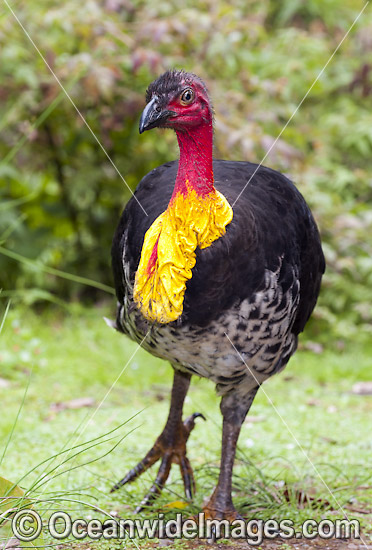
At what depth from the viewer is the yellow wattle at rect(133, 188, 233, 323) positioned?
245 centimetres

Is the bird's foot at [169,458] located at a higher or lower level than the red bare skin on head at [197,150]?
lower

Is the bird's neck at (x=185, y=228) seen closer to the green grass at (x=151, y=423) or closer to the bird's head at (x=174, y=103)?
the bird's head at (x=174, y=103)

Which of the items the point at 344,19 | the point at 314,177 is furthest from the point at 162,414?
the point at 344,19

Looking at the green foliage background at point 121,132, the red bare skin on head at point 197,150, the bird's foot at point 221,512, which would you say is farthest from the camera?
the green foliage background at point 121,132

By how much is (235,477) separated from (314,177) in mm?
3225

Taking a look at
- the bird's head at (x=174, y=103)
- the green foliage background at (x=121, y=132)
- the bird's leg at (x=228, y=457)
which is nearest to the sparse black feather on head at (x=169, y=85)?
the bird's head at (x=174, y=103)

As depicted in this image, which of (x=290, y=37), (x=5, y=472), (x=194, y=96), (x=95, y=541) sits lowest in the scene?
(x=95, y=541)

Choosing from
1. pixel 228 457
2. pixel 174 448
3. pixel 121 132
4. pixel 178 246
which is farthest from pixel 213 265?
pixel 121 132

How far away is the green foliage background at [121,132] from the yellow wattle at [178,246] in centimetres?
290

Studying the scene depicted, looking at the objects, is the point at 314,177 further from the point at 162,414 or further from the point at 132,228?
the point at 132,228

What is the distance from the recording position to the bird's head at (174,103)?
2348 millimetres

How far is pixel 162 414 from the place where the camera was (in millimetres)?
4570

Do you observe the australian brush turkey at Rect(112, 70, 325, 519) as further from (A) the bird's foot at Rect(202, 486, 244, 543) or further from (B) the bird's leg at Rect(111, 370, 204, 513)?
(B) the bird's leg at Rect(111, 370, 204, 513)

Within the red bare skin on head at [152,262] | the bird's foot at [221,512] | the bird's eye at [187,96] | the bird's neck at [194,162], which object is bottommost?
the bird's foot at [221,512]
